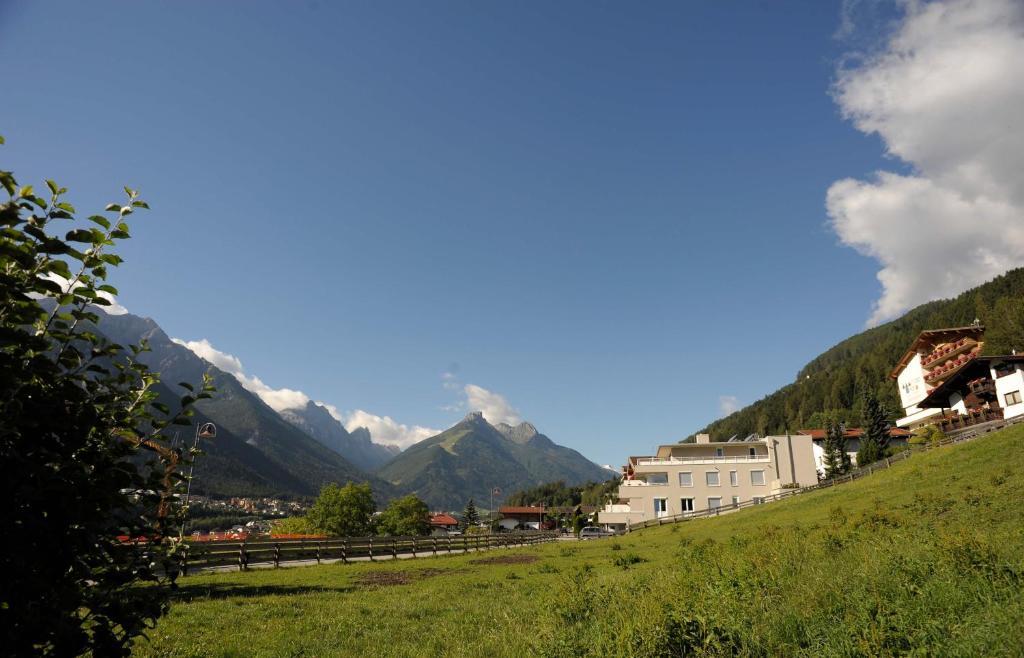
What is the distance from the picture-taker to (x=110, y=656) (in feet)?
10.1

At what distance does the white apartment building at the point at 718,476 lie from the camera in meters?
66.4

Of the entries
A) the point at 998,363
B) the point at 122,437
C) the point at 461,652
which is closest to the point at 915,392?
the point at 998,363

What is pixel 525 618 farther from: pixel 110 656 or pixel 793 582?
pixel 110 656

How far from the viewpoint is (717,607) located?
8.91m

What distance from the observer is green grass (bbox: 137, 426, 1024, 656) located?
25.7 ft

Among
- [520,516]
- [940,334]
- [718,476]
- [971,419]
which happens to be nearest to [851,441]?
[940,334]

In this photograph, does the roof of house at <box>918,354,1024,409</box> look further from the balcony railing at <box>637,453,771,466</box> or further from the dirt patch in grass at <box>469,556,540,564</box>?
the dirt patch in grass at <box>469,556,540,564</box>

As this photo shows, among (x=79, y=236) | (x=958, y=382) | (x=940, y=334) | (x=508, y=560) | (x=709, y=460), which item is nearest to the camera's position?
(x=79, y=236)

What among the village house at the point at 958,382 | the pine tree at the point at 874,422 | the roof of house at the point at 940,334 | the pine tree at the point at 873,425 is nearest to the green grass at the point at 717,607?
the village house at the point at 958,382

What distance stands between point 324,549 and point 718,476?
52.1m

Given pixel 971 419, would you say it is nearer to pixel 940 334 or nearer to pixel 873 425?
pixel 940 334

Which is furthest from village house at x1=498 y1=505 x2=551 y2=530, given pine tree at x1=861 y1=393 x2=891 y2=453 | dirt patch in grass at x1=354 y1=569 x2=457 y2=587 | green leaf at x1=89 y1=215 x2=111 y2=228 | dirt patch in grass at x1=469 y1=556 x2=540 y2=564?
green leaf at x1=89 y1=215 x2=111 y2=228

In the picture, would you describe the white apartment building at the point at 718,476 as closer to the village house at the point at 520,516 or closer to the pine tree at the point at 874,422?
the pine tree at the point at 874,422

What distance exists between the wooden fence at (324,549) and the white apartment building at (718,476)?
28.0m
